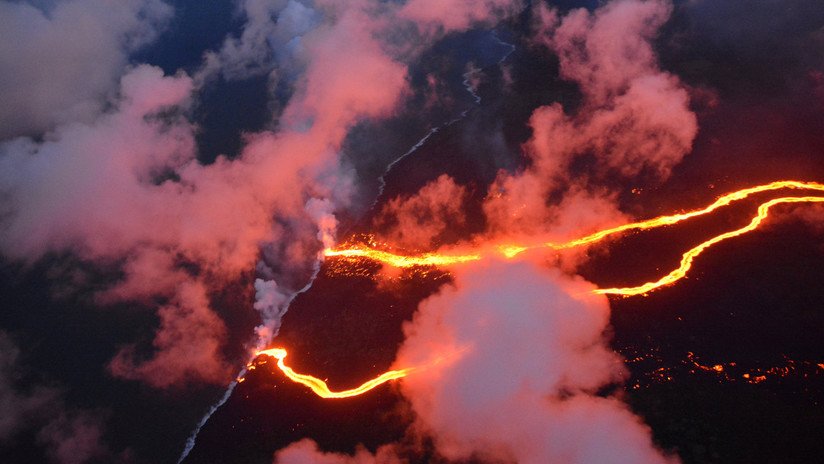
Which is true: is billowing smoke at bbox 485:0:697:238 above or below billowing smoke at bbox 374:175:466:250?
above

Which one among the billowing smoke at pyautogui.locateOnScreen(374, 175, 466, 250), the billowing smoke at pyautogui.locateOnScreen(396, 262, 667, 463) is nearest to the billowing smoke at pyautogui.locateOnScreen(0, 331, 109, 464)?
the billowing smoke at pyautogui.locateOnScreen(396, 262, 667, 463)

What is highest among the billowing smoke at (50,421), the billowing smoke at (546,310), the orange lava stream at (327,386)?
the billowing smoke at (546,310)

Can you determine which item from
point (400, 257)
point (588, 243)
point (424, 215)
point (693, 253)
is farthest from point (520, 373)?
point (424, 215)

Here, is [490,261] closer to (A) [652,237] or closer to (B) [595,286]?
(B) [595,286]

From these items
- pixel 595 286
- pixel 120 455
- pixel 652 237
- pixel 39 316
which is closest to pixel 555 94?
pixel 652 237

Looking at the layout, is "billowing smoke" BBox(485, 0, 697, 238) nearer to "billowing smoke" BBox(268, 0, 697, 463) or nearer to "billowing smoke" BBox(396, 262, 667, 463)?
"billowing smoke" BBox(268, 0, 697, 463)

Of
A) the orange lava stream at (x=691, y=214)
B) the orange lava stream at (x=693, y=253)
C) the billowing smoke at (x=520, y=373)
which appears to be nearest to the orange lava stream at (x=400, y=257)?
the billowing smoke at (x=520, y=373)

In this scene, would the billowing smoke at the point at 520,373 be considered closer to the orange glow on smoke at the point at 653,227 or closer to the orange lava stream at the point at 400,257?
the orange glow on smoke at the point at 653,227
